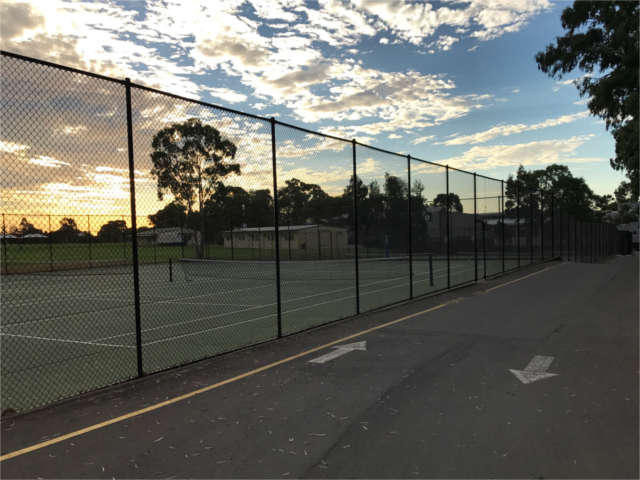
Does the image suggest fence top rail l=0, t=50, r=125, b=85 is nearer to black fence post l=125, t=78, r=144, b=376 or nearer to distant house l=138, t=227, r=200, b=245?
black fence post l=125, t=78, r=144, b=376

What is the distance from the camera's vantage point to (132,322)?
11.1 meters

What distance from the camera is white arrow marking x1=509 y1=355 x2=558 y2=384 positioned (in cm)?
567

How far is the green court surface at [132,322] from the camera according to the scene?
6.61 m

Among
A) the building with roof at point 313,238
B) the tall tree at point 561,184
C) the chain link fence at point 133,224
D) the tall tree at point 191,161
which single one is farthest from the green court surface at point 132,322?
the tall tree at point 561,184

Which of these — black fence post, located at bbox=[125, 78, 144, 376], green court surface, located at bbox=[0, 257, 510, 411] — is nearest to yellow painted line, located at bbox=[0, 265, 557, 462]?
black fence post, located at bbox=[125, 78, 144, 376]

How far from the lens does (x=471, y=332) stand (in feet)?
27.7

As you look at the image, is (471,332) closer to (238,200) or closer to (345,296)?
(238,200)

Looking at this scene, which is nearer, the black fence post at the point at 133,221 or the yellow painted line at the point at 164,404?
the yellow painted line at the point at 164,404

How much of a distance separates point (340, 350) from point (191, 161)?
406cm

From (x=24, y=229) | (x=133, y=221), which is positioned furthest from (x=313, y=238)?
(x=133, y=221)

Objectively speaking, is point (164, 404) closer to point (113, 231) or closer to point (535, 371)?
point (113, 231)

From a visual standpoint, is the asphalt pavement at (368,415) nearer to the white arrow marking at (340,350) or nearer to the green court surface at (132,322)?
the white arrow marking at (340,350)

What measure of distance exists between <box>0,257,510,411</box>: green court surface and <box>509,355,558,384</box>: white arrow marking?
432 cm

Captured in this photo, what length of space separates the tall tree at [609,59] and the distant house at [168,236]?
18.9 m
